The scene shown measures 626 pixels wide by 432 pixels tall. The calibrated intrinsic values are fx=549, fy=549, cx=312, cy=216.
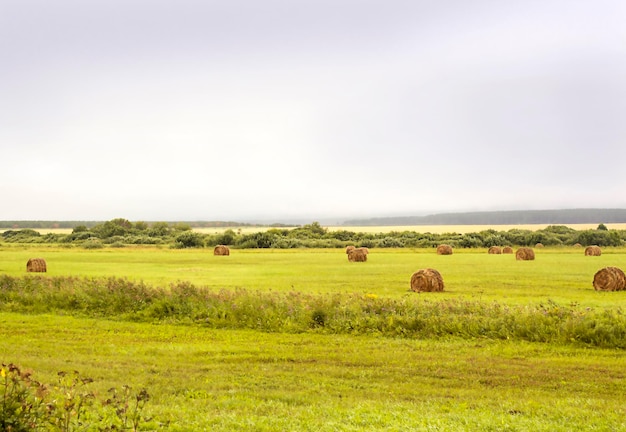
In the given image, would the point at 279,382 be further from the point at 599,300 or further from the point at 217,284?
the point at 217,284

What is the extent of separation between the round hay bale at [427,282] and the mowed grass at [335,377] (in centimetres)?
934

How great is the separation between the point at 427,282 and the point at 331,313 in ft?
28.5

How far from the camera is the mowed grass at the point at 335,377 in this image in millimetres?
7758

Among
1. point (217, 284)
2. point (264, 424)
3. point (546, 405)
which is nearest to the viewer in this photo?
point (264, 424)

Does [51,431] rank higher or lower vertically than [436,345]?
higher

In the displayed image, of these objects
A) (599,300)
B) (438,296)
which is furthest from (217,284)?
(599,300)

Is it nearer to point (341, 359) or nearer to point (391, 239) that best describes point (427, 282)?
point (341, 359)

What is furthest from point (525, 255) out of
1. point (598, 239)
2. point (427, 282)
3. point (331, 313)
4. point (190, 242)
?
point (190, 242)

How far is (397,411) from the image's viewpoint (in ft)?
26.8

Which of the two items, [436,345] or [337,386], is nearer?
[337,386]

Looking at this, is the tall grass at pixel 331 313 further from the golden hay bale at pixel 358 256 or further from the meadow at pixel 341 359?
the golden hay bale at pixel 358 256

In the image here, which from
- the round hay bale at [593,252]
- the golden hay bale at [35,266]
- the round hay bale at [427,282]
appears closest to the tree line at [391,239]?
the round hay bale at [593,252]

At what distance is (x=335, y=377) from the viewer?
10781mm

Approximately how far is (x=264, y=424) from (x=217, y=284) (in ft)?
65.2
